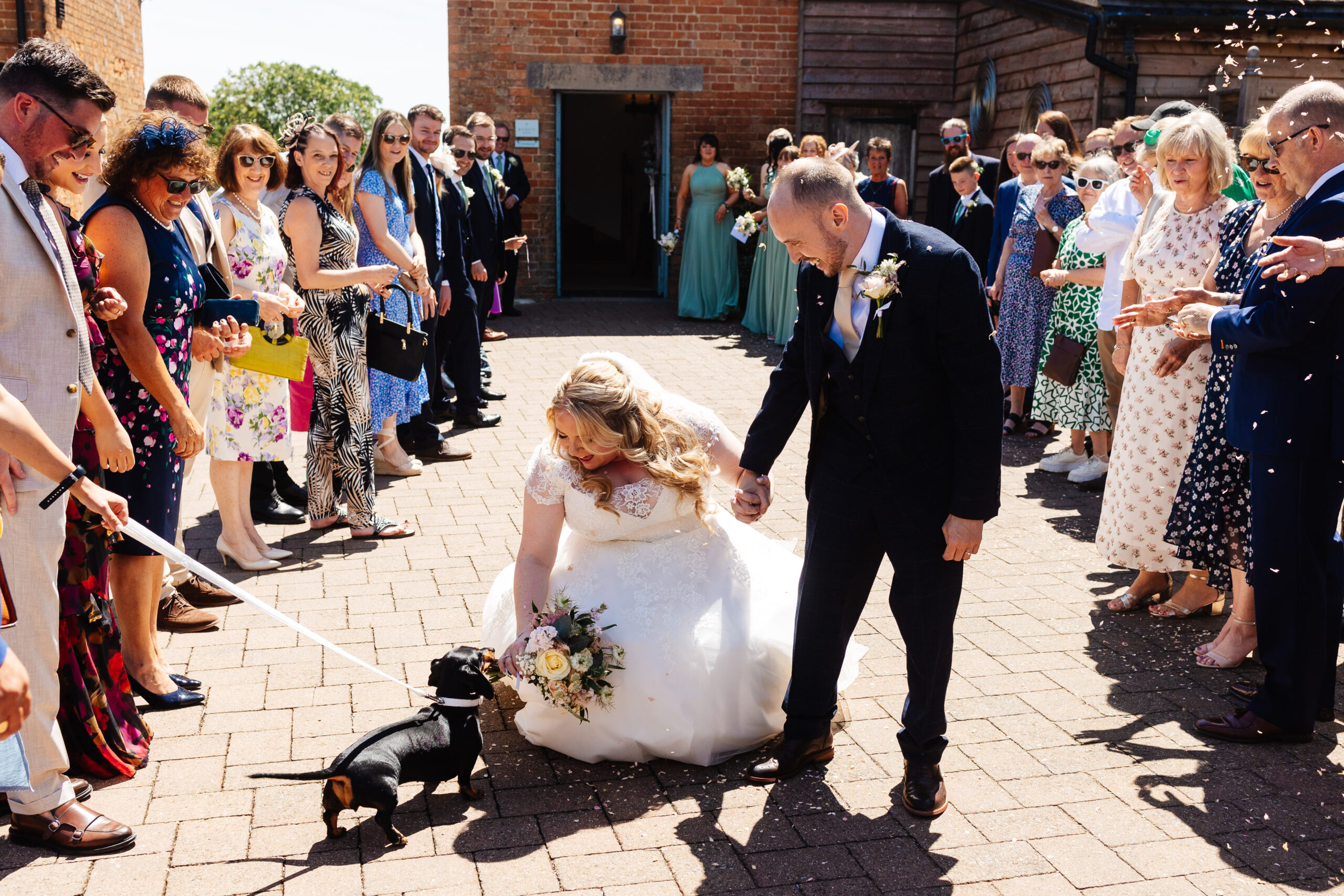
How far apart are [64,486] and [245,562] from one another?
9.08ft

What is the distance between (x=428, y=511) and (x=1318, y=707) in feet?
14.6

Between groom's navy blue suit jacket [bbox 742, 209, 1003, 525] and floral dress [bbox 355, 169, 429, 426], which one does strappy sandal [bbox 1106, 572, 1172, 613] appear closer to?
groom's navy blue suit jacket [bbox 742, 209, 1003, 525]

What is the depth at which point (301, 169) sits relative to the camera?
5742 mm

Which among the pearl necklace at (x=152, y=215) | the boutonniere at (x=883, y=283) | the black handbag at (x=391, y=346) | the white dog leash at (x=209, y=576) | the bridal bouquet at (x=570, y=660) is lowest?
the bridal bouquet at (x=570, y=660)

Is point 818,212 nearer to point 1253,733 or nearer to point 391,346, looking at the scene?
point 1253,733

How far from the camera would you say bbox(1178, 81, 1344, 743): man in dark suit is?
3.62 m

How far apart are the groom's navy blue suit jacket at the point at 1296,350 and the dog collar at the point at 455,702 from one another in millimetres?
2674

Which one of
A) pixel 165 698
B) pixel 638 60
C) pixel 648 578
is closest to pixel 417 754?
pixel 648 578

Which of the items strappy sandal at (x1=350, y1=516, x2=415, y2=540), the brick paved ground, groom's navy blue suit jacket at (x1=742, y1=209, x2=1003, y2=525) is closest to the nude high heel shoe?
the brick paved ground

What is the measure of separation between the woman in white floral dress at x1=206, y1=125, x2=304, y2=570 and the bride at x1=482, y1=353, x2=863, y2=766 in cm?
215

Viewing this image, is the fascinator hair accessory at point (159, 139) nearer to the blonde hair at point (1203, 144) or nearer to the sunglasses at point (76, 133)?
the sunglasses at point (76, 133)

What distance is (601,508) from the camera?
146 inches

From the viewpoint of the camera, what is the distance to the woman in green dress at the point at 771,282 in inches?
476

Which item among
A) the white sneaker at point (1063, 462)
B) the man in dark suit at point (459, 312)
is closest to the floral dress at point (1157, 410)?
the white sneaker at point (1063, 462)
